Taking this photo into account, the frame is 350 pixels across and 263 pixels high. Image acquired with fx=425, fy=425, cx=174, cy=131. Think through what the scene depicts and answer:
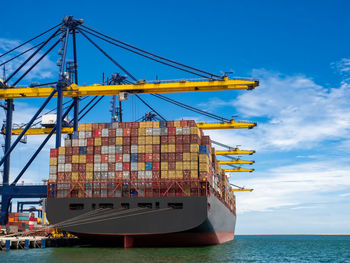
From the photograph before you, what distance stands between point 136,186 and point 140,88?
14753mm

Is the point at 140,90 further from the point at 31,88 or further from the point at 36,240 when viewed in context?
the point at 36,240

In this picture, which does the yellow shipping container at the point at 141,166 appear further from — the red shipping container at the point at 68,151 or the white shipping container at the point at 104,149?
the red shipping container at the point at 68,151

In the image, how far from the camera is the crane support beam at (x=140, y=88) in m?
46.0

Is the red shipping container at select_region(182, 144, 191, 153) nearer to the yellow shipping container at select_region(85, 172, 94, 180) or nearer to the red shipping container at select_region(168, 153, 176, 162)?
the red shipping container at select_region(168, 153, 176, 162)

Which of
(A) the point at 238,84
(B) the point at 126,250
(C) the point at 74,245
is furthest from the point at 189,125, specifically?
(C) the point at 74,245

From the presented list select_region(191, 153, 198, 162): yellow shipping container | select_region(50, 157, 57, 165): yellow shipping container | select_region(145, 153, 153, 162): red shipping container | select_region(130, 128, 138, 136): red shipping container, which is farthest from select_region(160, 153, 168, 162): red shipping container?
select_region(50, 157, 57, 165): yellow shipping container

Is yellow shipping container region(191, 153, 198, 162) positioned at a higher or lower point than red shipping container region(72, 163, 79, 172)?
higher

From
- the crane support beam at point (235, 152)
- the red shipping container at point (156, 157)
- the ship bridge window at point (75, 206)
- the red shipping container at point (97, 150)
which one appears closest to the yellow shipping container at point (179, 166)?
the red shipping container at point (156, 157)

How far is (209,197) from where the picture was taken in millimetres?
36125

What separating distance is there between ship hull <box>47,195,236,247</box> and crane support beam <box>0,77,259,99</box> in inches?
561

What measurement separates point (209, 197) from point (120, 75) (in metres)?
27.3

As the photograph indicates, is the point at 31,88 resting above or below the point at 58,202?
above

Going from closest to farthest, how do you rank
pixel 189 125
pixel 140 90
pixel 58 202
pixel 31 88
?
pixel 58 202
pixel 189 125
pixel 140 90
pixel 31 88

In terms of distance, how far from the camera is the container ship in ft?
114
